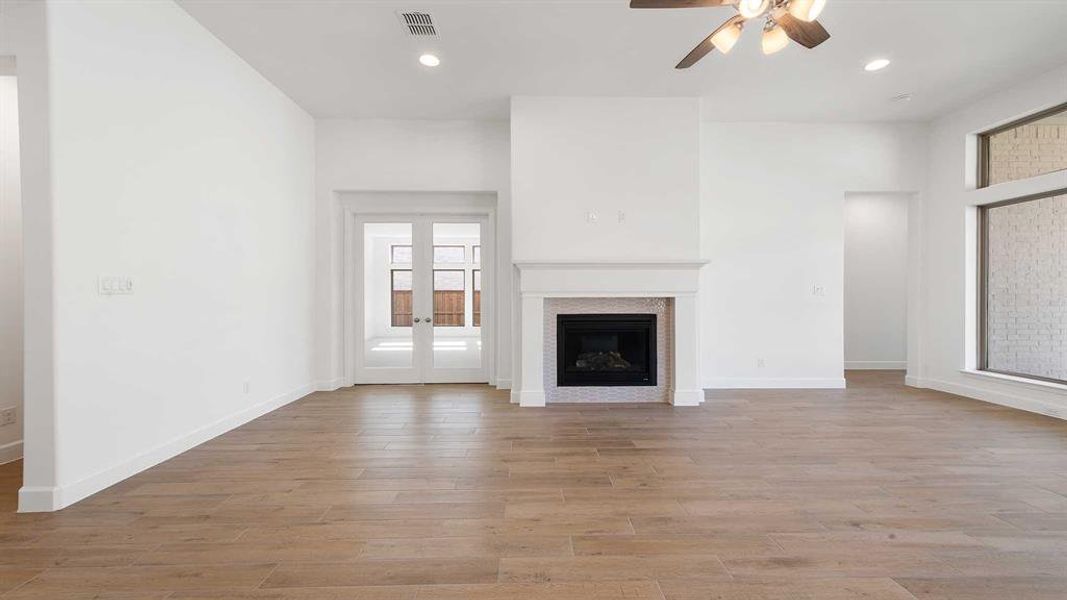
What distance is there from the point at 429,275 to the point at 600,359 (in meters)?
2.41

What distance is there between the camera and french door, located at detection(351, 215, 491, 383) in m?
5.90

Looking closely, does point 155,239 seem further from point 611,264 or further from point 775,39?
point 775,39

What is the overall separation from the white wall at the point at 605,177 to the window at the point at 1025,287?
11.0 feet

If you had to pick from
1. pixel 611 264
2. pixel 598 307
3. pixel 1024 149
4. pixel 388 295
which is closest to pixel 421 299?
pixel 388 295

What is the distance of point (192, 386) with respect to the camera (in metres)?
3.48

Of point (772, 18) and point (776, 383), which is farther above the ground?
point (772, 18)

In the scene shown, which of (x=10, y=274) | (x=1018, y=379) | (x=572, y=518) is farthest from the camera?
(x=1018, y=379)

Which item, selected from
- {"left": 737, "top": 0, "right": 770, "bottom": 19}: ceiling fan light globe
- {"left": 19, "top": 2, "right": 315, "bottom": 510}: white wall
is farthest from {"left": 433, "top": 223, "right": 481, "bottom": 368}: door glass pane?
{"left": 737, "top": 0, "right": 770, "bottom": 19}: ceiling fan light globe

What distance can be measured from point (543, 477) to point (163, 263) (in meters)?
2.95

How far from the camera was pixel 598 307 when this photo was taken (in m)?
5.02

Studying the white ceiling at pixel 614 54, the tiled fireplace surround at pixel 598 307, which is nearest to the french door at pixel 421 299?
the tiled fireplace surround at pixel 598 307

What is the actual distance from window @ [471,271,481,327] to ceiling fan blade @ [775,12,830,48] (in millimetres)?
4083

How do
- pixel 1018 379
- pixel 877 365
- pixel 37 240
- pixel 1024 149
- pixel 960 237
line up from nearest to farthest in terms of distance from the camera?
pixel 37 240
pixel 1018 379
pixel 1024 149
pixel 960 237
pixel 877 365

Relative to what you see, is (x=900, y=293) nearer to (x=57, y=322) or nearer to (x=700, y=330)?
(x=700, y=330)
